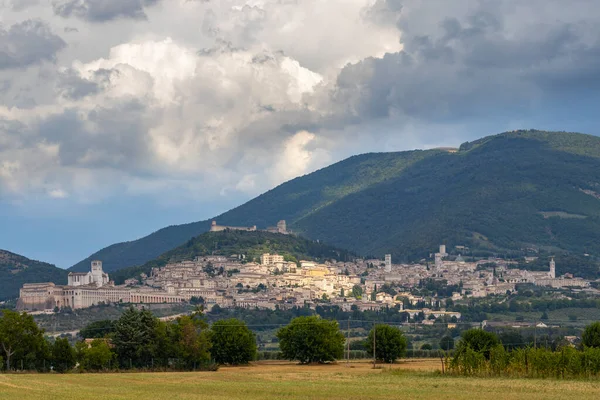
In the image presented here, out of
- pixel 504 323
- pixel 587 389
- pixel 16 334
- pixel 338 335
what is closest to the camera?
pixel 587 389

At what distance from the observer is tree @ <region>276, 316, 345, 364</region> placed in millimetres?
92562

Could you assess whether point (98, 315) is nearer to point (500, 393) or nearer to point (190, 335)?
point (190, 335)

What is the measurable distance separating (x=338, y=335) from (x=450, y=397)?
44202 mm

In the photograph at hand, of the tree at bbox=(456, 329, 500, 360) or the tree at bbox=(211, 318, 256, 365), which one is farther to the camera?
the tree at bbox=(211, 318, 256, 365)

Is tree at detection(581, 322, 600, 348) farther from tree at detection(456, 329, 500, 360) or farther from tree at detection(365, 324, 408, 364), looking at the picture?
tree at detection(365, 324, 408, 364)

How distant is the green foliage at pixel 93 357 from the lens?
252 feet

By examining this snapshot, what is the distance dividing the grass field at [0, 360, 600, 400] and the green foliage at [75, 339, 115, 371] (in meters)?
9.61

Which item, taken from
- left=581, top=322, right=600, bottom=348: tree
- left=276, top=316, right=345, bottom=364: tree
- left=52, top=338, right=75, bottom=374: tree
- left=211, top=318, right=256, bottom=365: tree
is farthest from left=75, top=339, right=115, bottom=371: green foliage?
left=581, top=322, right=600, bottom=348: tree

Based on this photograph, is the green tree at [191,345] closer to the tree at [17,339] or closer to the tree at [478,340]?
the tree at [17,339]

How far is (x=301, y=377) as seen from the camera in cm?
6694

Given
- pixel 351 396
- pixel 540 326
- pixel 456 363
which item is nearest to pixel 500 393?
pixel 351 396

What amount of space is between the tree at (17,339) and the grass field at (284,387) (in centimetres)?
1219

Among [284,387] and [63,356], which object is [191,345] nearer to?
[63,356]

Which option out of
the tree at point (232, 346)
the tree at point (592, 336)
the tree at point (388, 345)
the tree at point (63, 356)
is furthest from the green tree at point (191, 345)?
the tree at point (592, 336)
